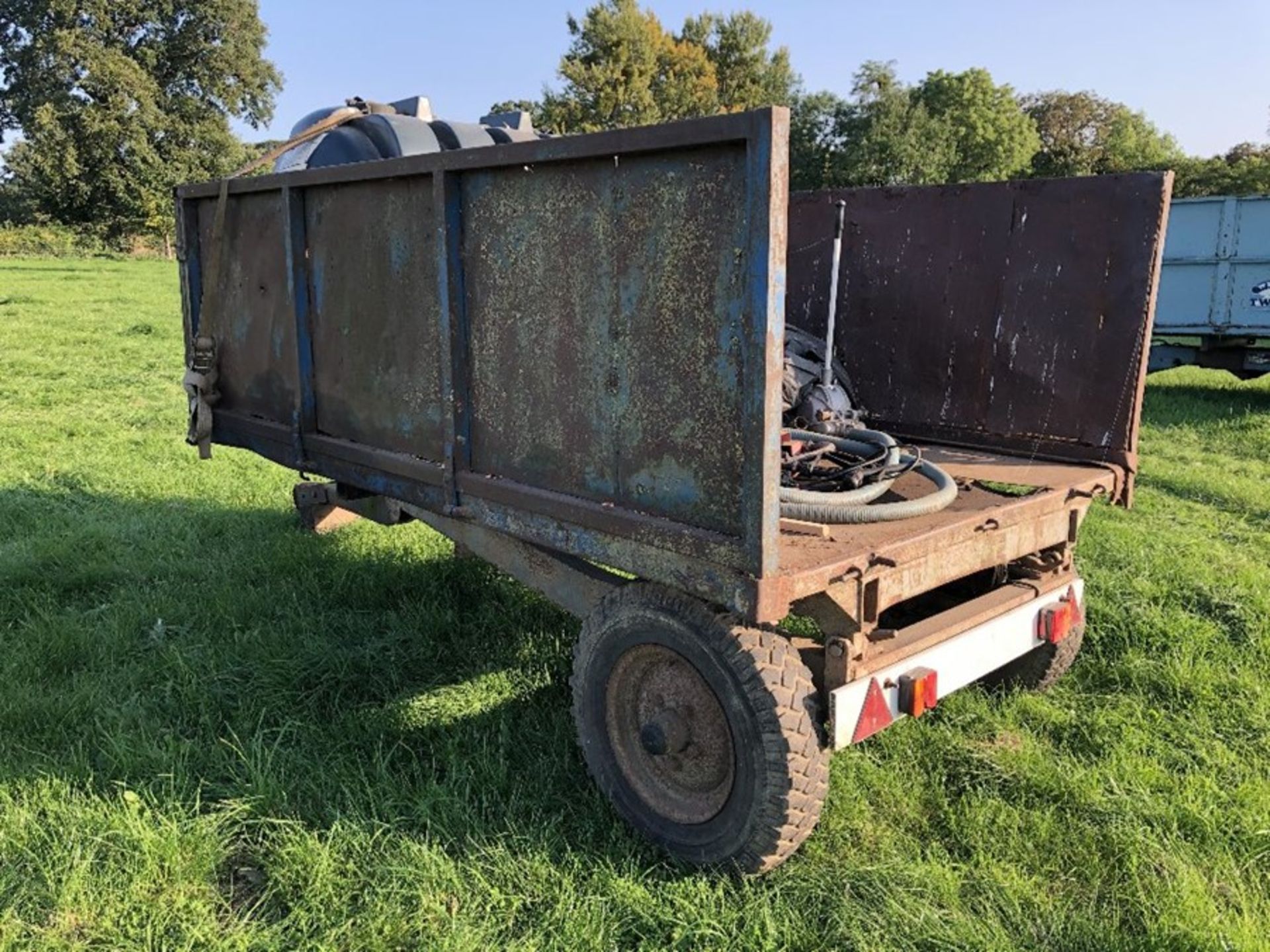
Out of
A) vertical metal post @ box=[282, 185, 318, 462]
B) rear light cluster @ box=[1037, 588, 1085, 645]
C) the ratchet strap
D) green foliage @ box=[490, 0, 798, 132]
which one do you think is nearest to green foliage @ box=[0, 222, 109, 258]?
green foliage @ box=[490, 0, 798, 132]

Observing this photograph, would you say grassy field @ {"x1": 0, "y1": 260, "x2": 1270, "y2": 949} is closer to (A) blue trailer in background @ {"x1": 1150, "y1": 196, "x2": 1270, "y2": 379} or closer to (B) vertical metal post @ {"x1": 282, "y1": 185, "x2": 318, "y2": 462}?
(B) vertical metal post @ {"x1": 282, "y1": 185, "x2": 318, "y2": 462}

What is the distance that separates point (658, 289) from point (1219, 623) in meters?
3.31

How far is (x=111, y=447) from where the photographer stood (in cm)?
799

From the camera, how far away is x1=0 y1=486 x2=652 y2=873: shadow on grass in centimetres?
302

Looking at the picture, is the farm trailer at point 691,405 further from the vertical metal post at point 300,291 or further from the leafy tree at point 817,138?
the leafy tree at point 817,138

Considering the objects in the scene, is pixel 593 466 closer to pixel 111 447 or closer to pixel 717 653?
pixel 717 653

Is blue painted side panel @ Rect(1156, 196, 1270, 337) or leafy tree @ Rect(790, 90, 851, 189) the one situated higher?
leafy tree @ Rect(790, 90, 851, 189)

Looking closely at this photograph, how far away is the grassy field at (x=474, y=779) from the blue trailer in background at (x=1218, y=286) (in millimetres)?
7304

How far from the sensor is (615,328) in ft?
8.39

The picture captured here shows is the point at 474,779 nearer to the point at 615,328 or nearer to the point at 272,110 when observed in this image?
the point at 615,328

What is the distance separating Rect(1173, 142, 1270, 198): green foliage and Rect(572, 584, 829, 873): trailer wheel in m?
35.1

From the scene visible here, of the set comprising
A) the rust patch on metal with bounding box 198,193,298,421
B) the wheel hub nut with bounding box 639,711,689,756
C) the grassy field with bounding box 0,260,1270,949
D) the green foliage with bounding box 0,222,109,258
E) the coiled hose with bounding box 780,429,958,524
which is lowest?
the grassy field with bounding box 0,260,1270,949

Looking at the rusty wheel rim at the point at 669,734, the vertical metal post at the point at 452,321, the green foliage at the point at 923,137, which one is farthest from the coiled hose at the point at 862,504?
the green foliage at the point at 923,137

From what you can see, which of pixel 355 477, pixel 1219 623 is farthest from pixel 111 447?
pixel 1219 623
